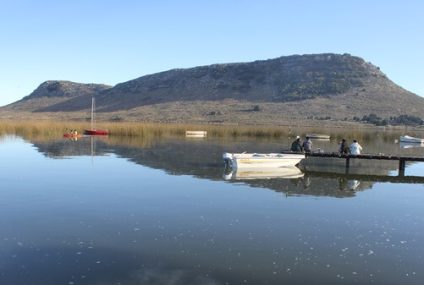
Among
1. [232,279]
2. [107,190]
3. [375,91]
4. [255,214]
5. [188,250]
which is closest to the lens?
[232,279]

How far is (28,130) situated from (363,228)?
5235 cm

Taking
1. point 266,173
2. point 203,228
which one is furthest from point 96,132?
point 203,228

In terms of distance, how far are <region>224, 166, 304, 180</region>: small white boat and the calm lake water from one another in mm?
700

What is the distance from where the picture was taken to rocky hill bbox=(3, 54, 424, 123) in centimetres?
13575

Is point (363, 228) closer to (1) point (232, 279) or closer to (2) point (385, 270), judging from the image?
(2) point (385, 270)

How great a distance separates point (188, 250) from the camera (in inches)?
485

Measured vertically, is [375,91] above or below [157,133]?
above

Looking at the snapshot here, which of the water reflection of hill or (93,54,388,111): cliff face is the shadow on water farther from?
(93,54,388,111): cliff face

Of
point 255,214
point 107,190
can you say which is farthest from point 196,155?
point 255,214

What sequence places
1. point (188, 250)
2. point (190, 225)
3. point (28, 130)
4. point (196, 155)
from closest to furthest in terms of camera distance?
point (188, 250)
point (190, 225)
point (196, 155)
point (28, 130)

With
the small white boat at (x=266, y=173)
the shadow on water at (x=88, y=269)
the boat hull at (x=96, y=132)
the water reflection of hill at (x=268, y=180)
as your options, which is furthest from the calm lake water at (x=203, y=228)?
the boat hull at (x=96, y=132)

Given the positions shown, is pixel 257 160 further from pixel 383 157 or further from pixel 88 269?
pixel 88 269

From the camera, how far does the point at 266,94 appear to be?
162250 mm

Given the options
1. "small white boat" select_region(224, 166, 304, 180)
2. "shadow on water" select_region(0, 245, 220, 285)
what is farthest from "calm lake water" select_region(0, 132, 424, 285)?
"small white boat" select_region(224, 166, 304, 180)
